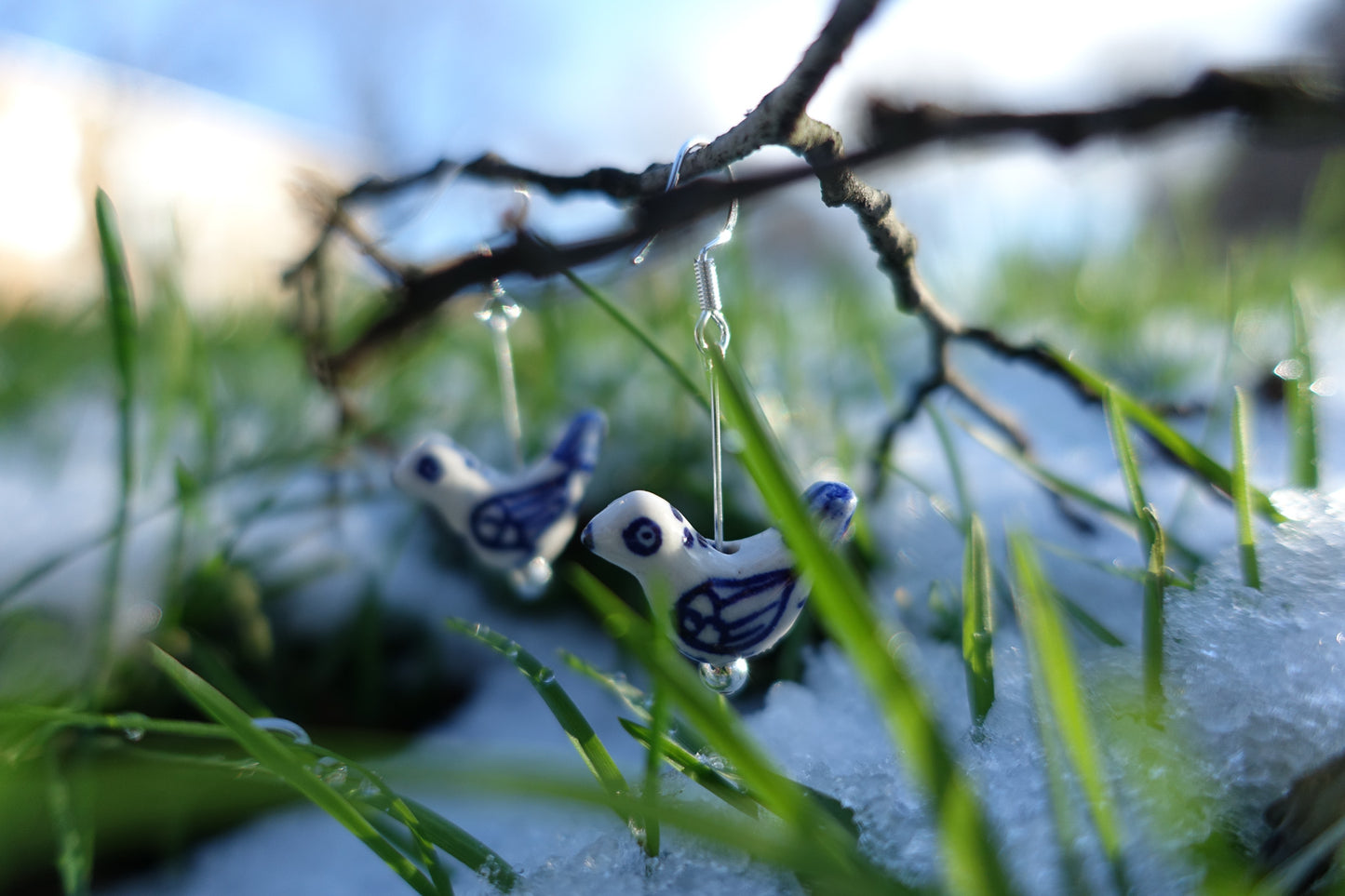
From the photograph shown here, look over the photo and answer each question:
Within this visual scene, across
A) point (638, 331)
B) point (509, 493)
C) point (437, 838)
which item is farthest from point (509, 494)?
point (437, 838)

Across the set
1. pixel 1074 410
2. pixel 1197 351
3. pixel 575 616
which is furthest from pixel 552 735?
pixel 1197 351

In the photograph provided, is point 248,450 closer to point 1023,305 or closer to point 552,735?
point 552,735

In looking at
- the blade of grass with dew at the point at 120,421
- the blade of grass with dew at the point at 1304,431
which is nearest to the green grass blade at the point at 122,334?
the blade of grass with dew at the point at 120,421

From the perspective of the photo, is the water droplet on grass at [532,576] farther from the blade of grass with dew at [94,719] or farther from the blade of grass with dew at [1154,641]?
the blade of grass with dew at [1154,641]

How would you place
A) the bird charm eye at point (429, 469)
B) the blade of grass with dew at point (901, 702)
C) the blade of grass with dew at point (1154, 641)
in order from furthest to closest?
the bird charm eye at point (429, 469) < the blade of grass with dew at point (1154, 641) < the blade of grass with dew at point (901, 702)

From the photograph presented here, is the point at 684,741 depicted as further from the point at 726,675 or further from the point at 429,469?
the point at 429,469

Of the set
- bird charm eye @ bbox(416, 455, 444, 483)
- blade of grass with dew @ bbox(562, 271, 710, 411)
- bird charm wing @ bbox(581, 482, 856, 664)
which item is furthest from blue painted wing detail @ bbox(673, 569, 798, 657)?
bird charm eye @ bbox(416, 455, 444, 483)
